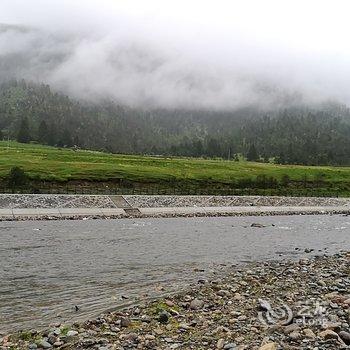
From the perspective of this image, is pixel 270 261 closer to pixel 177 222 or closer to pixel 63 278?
pixel 63 278

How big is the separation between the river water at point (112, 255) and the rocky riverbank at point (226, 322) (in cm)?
205

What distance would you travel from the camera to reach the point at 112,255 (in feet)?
117

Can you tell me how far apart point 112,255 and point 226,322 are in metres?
19.3

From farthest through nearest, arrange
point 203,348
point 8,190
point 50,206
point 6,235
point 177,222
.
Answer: point 8,190 → point 50,206 → point 177,222 → point 6,235 → point 203,348

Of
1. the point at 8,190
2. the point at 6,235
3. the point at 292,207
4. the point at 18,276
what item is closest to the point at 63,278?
the point at 18,276

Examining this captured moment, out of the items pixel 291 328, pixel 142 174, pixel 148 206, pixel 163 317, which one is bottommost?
pixel 148 206

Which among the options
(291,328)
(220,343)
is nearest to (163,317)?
(220,343)

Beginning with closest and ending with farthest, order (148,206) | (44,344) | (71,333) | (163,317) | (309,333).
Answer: (309,333) < (44,344) < (71,333) < (163,317) < (148,206)

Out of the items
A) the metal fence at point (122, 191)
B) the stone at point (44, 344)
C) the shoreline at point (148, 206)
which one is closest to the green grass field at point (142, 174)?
the metal fence at point (122, 191)

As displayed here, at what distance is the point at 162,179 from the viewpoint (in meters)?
117

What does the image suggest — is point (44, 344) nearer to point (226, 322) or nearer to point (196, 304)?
point (226, 322)

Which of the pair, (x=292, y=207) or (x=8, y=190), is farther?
(x=292, y=207)

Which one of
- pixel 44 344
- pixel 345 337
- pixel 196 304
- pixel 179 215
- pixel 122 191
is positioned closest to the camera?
pixel 345 337

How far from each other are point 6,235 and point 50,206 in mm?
26762
